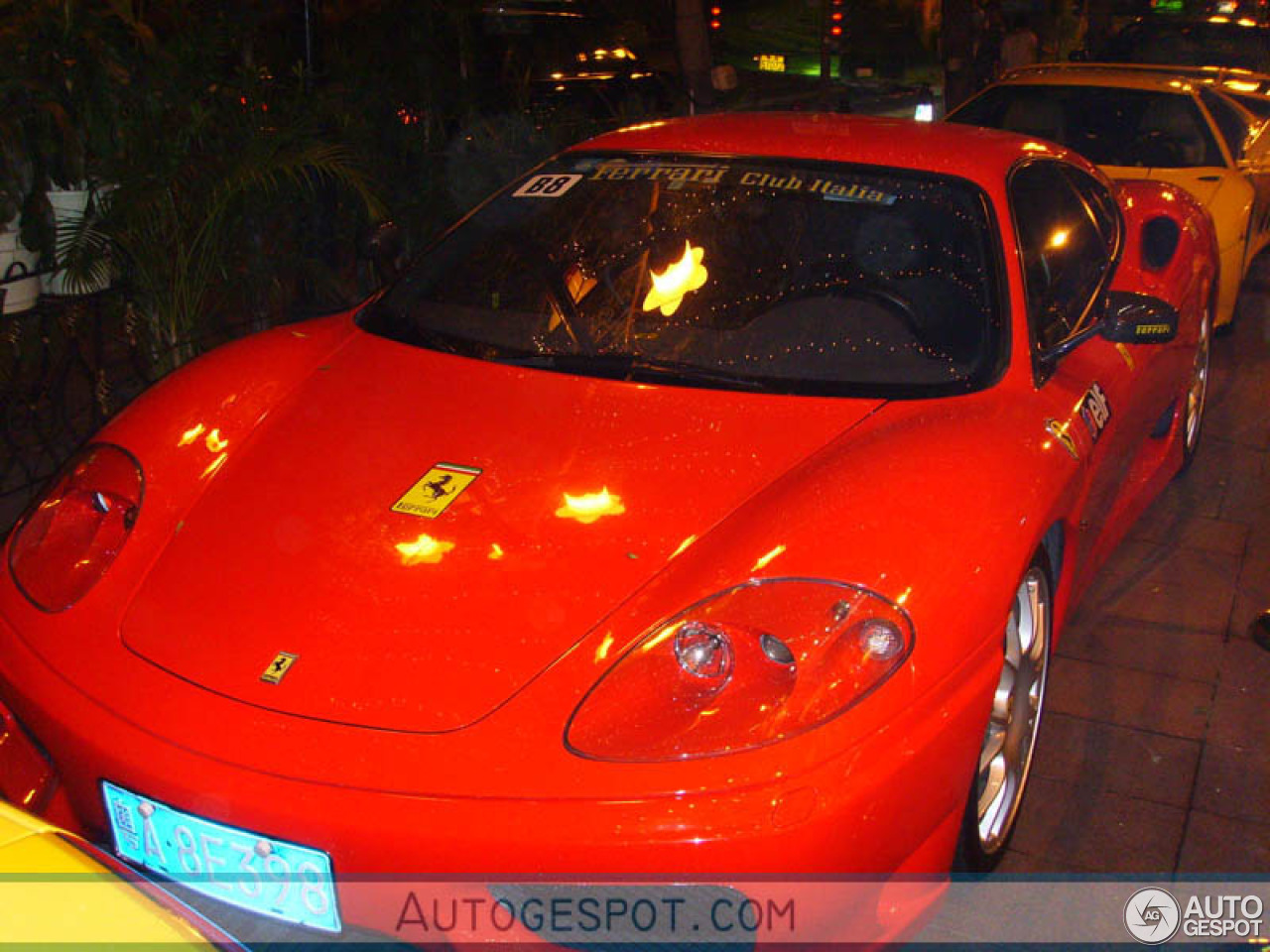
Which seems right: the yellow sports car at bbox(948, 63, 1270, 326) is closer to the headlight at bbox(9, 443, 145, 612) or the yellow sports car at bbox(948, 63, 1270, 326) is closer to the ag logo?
the ag logo

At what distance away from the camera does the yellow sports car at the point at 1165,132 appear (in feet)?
21.5

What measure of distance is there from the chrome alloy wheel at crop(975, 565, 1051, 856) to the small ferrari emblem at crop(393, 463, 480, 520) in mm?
1126

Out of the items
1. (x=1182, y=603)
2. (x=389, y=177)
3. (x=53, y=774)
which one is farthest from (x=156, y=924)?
(x=389, y=177)

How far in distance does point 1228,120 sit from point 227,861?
6.99 metres

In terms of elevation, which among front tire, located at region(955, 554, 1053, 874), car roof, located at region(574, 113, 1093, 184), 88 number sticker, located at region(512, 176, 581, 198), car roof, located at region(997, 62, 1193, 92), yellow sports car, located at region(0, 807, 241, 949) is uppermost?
car roof, located at region(574, 113, 1093, 184)

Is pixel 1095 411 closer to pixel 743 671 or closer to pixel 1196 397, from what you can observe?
pixel 743 671

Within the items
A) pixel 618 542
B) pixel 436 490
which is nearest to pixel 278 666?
pixel 436 490

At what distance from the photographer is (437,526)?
8.07ft

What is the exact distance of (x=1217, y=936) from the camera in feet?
8.50

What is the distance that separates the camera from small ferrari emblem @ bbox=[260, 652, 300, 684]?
2.18 metres

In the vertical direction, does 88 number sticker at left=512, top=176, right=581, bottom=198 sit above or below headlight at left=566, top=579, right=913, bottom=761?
above

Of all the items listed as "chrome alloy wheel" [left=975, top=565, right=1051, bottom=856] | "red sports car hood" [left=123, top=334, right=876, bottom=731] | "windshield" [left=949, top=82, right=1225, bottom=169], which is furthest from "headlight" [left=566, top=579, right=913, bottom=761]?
"windshield" [left=949, top=82, right=1225, bottom=169]

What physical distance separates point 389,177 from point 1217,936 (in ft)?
17.1

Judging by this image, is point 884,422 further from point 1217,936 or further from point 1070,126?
point 1070,126
